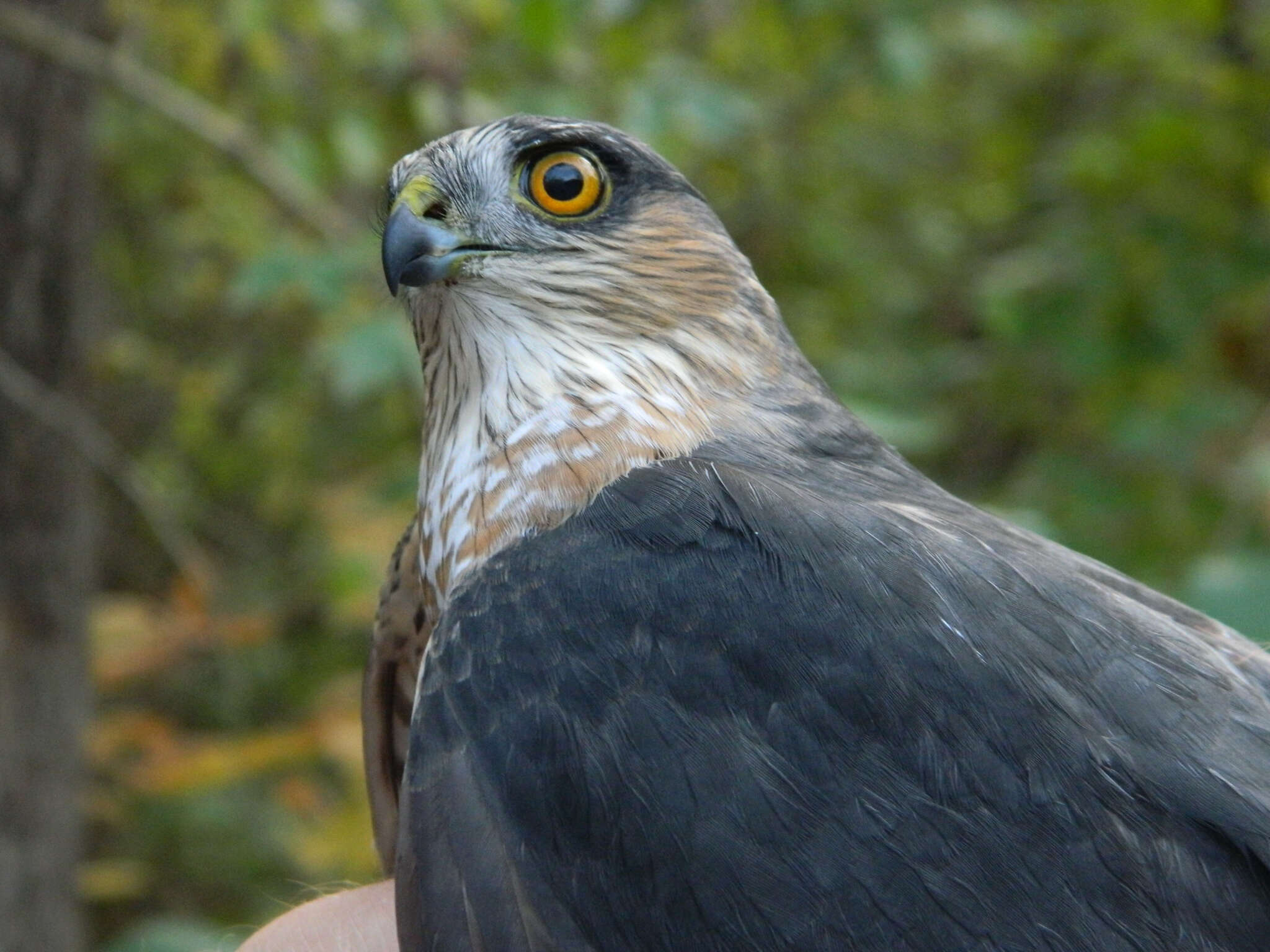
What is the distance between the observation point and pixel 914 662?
1865mm

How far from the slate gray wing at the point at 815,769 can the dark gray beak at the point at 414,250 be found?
675 millimetres

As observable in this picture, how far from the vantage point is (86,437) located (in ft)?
12.7

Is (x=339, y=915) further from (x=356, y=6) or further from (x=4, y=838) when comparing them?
(x=356, y=6)

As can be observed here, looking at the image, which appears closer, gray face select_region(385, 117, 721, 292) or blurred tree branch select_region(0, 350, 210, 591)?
gray face select_region(385, 117, 721, 292)

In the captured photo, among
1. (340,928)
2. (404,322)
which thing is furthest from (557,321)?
(340,928)

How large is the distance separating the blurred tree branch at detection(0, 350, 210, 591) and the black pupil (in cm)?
201

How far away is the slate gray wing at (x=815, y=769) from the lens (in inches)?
69.3

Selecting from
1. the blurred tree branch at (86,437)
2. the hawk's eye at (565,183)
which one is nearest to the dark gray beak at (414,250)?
the hawk's eye at (565,183)

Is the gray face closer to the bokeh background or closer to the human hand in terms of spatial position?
the bokeh background

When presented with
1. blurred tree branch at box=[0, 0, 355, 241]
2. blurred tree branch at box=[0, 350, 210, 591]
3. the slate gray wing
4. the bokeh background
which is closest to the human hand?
the bokeh background

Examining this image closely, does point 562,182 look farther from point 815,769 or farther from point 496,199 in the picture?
point 815,769

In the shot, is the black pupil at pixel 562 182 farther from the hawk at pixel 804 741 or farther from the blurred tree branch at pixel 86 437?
the blurred tree branch at pixel 86 437

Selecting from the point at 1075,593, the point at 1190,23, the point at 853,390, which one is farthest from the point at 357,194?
the point at 1075,593

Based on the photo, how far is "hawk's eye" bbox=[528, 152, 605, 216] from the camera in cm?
248
